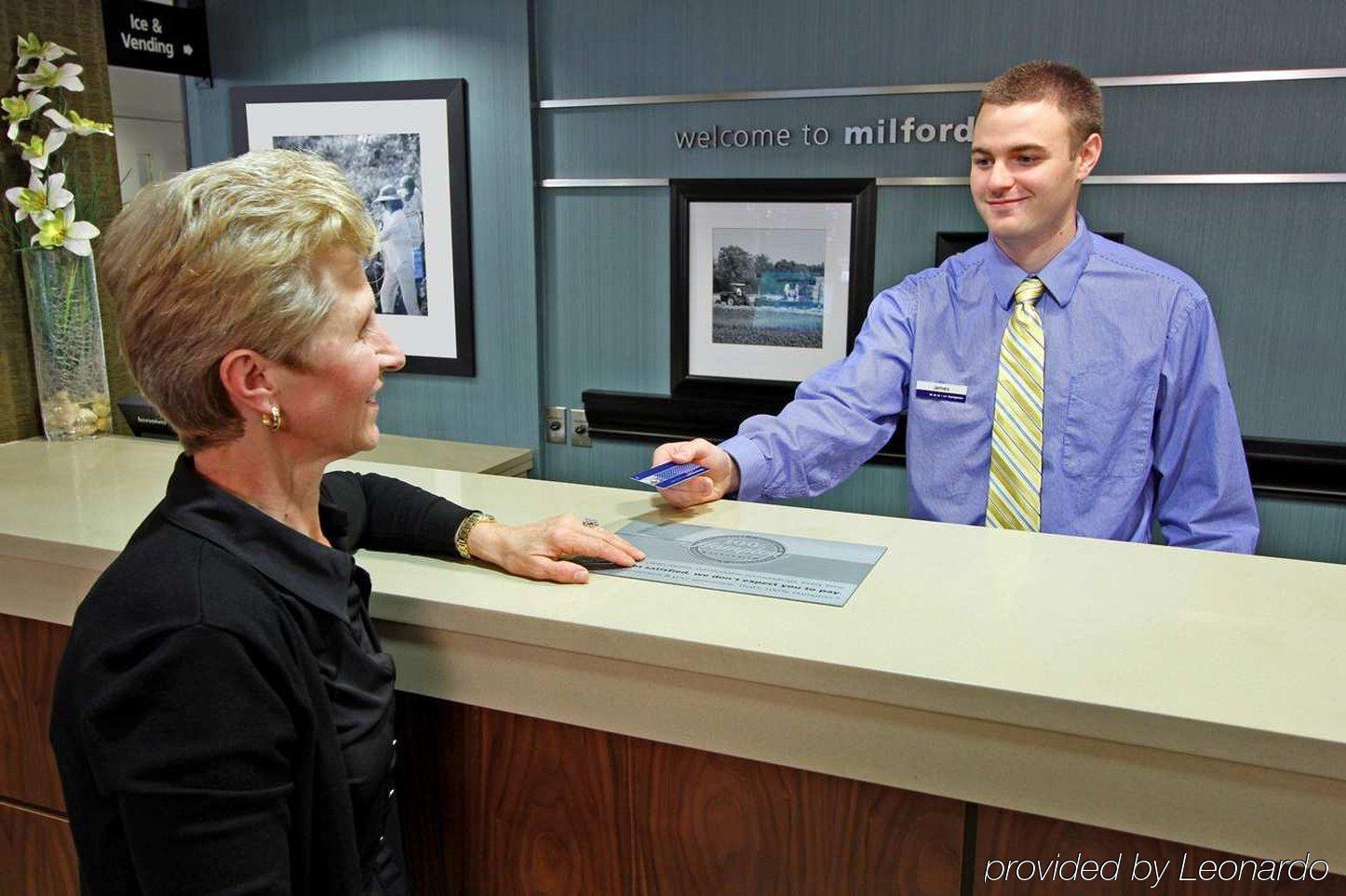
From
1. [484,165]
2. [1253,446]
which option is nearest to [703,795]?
[1253,446]

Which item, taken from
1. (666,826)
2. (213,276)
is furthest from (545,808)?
(213,276)

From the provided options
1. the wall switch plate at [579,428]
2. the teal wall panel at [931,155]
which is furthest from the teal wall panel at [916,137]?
the wall switch plate at [579,428]

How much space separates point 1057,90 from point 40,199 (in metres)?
2.16

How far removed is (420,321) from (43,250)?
184 centimetres

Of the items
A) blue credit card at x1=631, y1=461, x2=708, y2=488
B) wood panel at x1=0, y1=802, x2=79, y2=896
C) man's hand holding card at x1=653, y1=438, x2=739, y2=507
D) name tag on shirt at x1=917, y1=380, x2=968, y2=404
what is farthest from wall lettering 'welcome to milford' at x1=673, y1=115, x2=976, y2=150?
wood panel at x1=0, y1=802, x2=79, y2=896

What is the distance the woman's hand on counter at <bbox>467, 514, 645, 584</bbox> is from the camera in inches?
54.7

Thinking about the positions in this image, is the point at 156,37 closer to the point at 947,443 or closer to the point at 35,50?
the point at 35,50

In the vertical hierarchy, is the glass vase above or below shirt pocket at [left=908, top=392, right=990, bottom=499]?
above

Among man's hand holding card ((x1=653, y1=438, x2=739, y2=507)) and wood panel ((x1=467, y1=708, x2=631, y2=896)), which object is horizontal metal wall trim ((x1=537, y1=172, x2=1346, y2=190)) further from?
wood panel ((x1=467, y1=708, x2=631, y2=896))

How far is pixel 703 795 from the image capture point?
126 centimetres

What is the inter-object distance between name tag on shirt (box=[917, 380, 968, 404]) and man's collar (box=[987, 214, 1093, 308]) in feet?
0.67

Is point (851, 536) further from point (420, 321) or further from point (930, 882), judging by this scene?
point (420, 321)

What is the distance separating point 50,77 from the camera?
2.28 metres

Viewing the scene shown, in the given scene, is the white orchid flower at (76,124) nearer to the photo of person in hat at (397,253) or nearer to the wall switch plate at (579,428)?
the photo of person in hat at (397,253)
